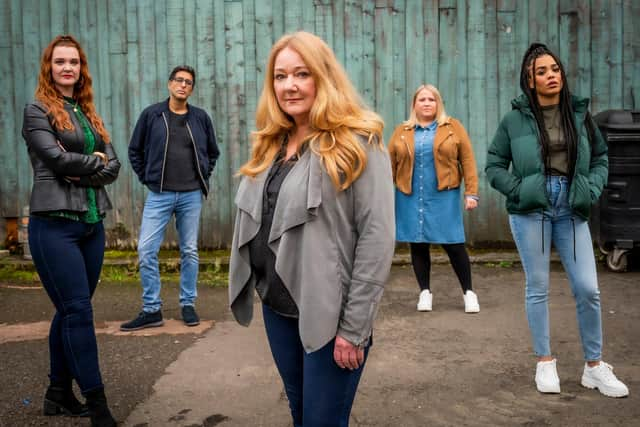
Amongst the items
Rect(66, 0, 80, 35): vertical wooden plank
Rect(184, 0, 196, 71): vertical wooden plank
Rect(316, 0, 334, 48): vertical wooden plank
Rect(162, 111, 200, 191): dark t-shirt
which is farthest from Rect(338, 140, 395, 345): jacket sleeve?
Rect(66, 0, 80, 35): vertical wooden plank

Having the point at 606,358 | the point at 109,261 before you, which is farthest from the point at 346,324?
the point at 109,261

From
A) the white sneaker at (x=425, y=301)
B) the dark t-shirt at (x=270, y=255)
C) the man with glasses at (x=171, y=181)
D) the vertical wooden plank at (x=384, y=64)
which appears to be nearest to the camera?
the dark t-shirt at (x=270, y=255)

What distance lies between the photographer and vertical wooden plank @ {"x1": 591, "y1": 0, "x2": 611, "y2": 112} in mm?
8836

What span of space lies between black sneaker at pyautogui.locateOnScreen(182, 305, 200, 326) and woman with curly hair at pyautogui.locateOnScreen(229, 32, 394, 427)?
363 centimetres

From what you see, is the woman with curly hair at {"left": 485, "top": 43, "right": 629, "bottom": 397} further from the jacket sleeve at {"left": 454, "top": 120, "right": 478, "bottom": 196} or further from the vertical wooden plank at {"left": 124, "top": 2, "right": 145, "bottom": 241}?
the vertical wooden plank at {"left": 124, "top": 2, "right": 145, "bottom": 241}

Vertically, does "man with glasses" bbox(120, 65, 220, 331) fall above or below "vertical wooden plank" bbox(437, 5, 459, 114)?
below

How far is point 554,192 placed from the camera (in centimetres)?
482

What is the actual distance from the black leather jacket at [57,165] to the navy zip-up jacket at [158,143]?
87.2 inches

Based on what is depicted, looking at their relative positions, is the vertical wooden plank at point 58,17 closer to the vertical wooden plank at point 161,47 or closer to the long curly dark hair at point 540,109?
the vertical wooden plank at point 161,47

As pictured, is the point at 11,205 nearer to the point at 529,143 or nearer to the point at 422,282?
the point at 422,282

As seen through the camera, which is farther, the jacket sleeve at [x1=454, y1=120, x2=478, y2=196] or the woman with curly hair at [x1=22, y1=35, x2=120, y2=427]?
the jacket sleeve at [x1=454, y1=120, x2=478, y2=196]

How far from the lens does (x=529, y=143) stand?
486 cm

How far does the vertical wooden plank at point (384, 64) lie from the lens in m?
8.93

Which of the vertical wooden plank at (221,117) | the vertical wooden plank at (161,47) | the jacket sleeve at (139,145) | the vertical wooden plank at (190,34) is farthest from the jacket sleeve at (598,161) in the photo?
the vertical wooden plank at (161,47)
